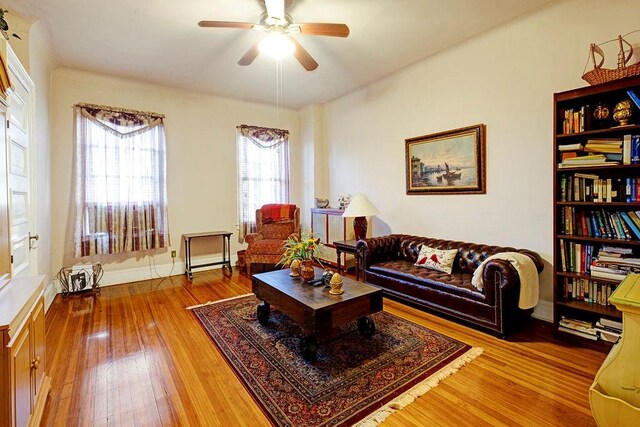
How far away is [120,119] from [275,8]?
10.1 feet

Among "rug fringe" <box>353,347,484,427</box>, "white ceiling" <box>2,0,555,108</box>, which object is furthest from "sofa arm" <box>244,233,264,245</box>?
"rug fringe" <box>353,347,484,427</box>

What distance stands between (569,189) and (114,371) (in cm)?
382

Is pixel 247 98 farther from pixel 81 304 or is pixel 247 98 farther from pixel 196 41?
pixel 81 304

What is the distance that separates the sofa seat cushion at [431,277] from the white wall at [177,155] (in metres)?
2.95

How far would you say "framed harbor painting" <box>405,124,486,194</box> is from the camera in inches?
135

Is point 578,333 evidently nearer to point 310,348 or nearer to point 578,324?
point 578,324

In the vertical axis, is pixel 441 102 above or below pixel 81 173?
above

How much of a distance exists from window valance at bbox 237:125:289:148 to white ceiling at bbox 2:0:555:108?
2.92ft

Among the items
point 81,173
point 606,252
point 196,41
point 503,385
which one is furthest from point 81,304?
point 606,252

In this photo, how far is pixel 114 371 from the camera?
219 centimetres

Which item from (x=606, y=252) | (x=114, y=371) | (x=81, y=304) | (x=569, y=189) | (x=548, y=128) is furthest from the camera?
(x=81, y=304)

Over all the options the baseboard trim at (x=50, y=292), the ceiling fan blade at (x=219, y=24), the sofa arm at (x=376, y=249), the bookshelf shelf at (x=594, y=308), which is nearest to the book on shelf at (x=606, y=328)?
the bookshelf shelf at (x=594, y=308)

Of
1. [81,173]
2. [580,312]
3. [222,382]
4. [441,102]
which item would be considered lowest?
[222,382]

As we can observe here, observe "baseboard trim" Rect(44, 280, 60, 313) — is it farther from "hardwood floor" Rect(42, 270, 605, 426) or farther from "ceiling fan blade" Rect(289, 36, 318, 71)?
"ceiling fan blade" Rect(289, 36, 318, 71)
